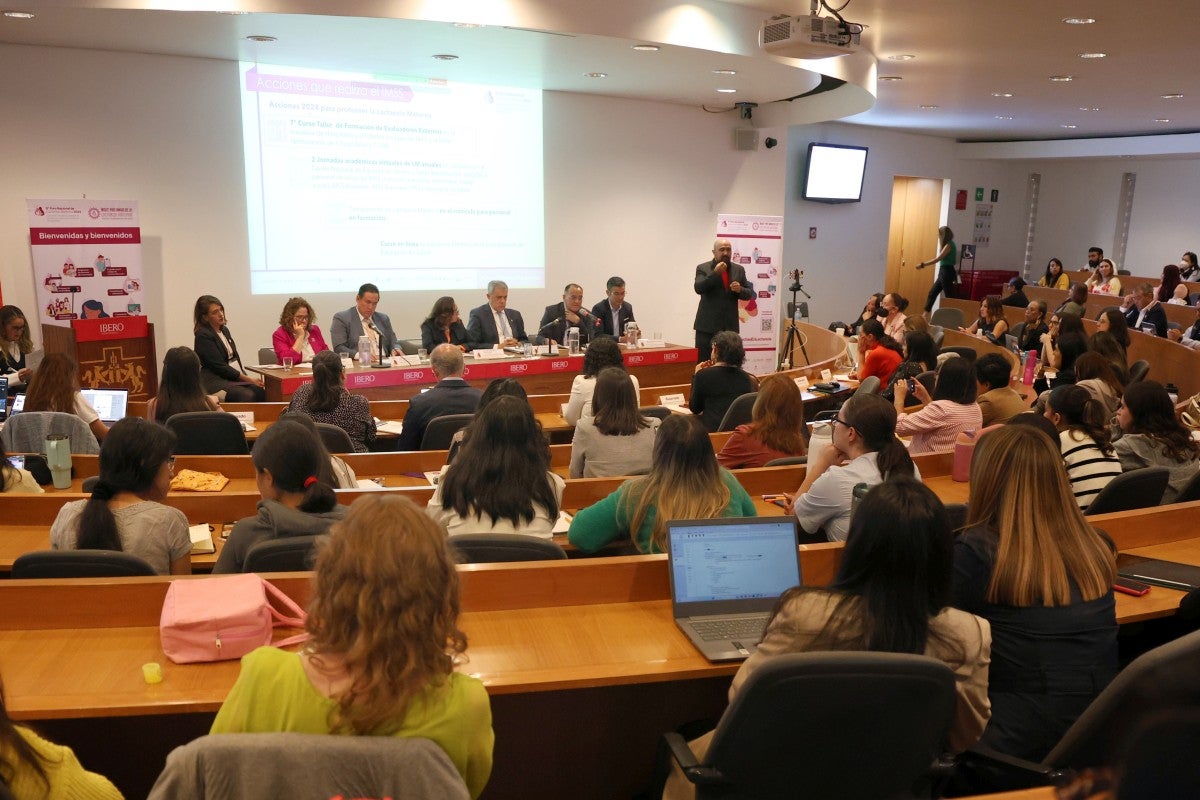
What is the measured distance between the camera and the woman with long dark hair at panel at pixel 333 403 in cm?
500

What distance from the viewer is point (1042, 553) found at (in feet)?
7.82

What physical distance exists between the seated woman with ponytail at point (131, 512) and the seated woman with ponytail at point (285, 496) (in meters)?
0.23

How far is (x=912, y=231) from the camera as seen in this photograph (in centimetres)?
1633

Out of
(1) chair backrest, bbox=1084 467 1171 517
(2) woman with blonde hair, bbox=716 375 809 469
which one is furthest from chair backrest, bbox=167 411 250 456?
(1) chair backrest, bbox=1084 467 1171 517

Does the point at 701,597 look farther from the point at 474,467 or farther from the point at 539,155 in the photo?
the point at 539,155

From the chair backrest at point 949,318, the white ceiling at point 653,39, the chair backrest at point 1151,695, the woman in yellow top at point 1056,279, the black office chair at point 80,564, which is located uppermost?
the white ceiling at point 653,39

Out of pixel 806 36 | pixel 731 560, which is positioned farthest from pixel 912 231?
pixel 731 560

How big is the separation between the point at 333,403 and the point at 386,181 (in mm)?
4378

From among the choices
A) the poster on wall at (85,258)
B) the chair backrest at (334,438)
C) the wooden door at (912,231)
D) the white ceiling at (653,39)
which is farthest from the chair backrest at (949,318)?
the chair backrest at (334,438)

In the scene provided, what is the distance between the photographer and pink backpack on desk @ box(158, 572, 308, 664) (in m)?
2.30

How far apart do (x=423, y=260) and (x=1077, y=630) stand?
776cm

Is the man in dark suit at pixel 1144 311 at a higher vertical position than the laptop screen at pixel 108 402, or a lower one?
higher

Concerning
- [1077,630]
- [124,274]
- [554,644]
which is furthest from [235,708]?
[124,274]

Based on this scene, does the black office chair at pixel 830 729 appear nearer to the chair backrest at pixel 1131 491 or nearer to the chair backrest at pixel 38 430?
the chair backrest at pixel 1131 491
